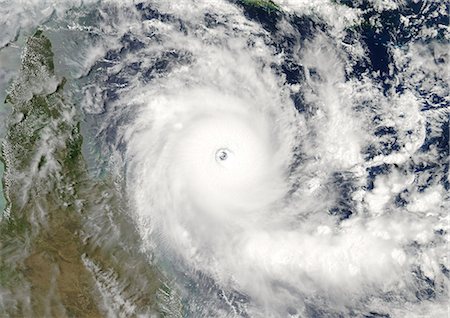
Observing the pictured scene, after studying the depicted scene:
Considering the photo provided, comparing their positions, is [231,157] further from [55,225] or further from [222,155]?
[55,225]

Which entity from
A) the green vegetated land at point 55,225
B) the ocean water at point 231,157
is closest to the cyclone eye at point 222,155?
the ocean water at point 231,157

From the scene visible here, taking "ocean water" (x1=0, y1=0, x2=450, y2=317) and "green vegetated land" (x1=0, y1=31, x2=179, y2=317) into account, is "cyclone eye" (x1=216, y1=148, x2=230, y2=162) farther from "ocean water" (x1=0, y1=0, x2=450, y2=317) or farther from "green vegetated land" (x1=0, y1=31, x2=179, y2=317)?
"green vegetated land" (x1=0, y1=31, x2=179, y2=317)

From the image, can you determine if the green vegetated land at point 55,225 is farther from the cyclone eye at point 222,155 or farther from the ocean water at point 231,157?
the cyclone eye at point 222,155

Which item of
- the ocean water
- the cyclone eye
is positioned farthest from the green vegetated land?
the cyclone eye

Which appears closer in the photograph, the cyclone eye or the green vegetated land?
the green vegetated land

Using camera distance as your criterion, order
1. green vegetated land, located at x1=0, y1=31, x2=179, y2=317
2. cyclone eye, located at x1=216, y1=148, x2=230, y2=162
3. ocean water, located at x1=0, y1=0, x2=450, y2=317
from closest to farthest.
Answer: green vegetated land, located at x1=0, y1=31, x2=179, y2=317
ocean water, located at x1=0, y1=0, x2=450, y2=317
cyclone eye, located at x1=216, y1=148, x2=230, y2=162
